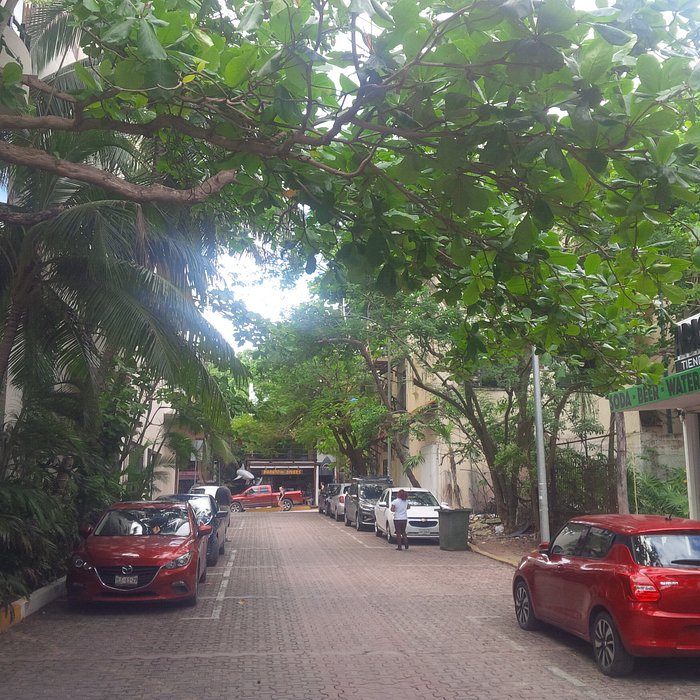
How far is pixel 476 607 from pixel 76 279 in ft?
24.8

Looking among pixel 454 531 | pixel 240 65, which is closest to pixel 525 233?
pixel 240 65

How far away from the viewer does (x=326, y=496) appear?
41188mm

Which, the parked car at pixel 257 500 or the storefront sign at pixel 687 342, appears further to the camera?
the parked car at pixel 257 500

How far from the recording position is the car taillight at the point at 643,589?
687cm

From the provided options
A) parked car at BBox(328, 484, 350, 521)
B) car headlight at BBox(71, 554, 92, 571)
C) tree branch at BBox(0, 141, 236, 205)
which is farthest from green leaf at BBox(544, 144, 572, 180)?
parked car at BBox(328, 484, 350, 521)

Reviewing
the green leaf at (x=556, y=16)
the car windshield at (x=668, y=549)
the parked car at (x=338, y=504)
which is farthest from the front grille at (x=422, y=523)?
the green leaf at (x=556, y=16)

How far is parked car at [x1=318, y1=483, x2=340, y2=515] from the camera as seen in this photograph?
39.7 meters

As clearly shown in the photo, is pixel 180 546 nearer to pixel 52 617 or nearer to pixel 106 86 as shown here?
pixel 52 617

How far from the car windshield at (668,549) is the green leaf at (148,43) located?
598 centimetres

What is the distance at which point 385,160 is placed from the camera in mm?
6418

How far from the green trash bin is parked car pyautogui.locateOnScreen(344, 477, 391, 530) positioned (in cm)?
A: 734

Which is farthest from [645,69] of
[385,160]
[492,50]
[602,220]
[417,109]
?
[385,160]

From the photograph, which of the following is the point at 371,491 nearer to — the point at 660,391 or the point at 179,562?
the point at 660,391

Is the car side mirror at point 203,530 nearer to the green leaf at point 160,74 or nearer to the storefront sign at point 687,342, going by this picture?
the storefront sign at point 687,342
